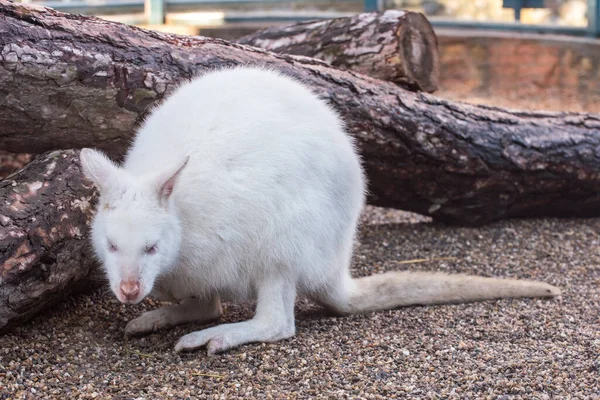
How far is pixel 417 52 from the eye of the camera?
195 inches

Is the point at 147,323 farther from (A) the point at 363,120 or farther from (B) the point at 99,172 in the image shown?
(A) the point at 363,120

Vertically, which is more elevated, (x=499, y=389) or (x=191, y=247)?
(x=191, y=247)

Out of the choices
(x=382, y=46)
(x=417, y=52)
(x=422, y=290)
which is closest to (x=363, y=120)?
(x=382, y=46)

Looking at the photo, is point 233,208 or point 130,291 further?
point 233,208

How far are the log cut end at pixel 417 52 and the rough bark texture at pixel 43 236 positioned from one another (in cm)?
212

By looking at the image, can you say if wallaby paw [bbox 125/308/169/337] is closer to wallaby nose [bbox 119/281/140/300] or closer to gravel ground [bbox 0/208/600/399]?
gravel ground [bbox 0/208/600/399]

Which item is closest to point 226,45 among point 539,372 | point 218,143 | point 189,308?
point 218,143

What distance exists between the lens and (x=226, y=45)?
431 centimetres

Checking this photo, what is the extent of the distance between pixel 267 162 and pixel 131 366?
3.17 feet

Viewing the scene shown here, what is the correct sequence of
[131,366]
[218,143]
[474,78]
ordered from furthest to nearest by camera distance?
[474,78] < [218,143] < [131,366]

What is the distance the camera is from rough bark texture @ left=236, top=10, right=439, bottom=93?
4871mm

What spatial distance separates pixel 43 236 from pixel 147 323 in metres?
0.56

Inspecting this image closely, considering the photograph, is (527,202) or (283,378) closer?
(283,378)

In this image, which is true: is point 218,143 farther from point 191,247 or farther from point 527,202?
point 527,202
